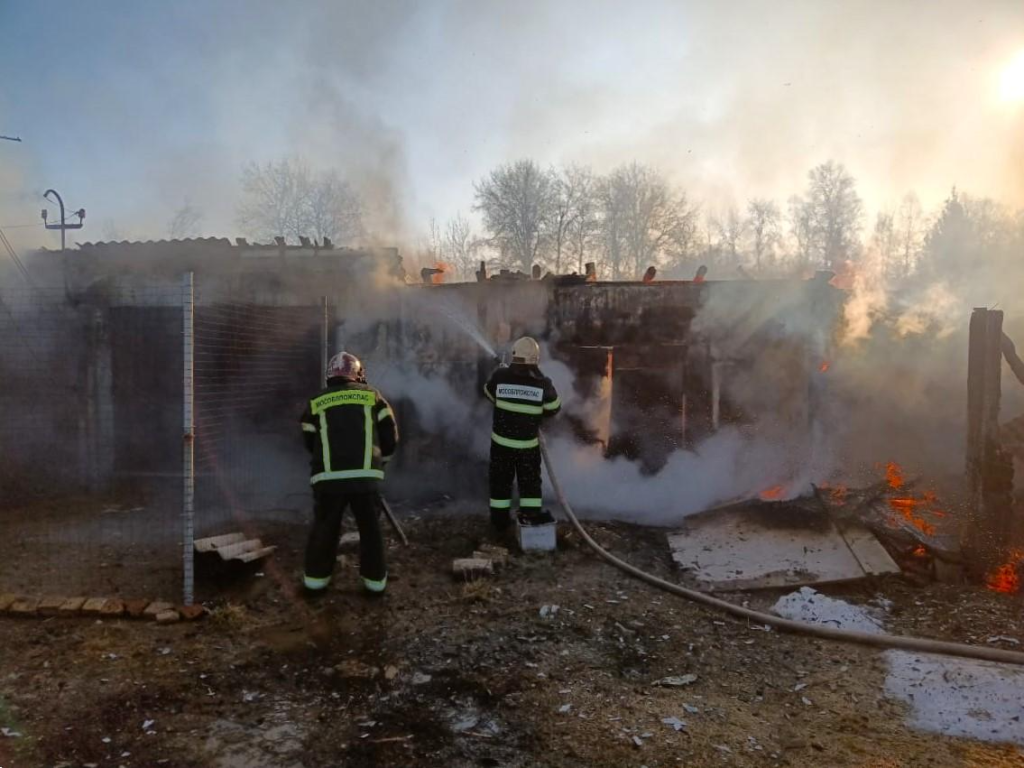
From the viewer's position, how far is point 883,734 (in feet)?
10.8

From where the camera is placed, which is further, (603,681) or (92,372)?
(92,372)

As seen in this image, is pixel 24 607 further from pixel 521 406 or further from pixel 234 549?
pixel 521 406

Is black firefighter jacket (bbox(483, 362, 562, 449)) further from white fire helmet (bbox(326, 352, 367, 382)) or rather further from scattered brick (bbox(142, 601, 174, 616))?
scattered brick (bbox(142, 601, 174, 616))

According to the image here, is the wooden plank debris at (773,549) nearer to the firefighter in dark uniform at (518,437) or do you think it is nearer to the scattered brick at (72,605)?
the firefighter in dark uniform at (518,437)

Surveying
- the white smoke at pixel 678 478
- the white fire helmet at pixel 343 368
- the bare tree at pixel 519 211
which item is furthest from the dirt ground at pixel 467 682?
the bare tree at pixel 519 211

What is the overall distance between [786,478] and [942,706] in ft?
15.1

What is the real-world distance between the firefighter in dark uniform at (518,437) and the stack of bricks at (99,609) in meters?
2.98

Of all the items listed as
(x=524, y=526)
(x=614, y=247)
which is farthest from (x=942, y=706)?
(x=614, y=247)

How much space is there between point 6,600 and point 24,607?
21 cm

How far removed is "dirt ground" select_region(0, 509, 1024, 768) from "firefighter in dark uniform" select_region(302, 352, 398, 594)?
26 cm

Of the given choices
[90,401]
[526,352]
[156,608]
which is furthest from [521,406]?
[90,401]

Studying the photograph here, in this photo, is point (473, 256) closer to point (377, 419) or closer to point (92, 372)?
point (92, 372)

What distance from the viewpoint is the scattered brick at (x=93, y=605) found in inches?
175

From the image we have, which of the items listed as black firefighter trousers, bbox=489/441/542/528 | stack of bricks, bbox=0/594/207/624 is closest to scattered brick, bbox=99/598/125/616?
stack of bricks, bbox=0/594/207/624
